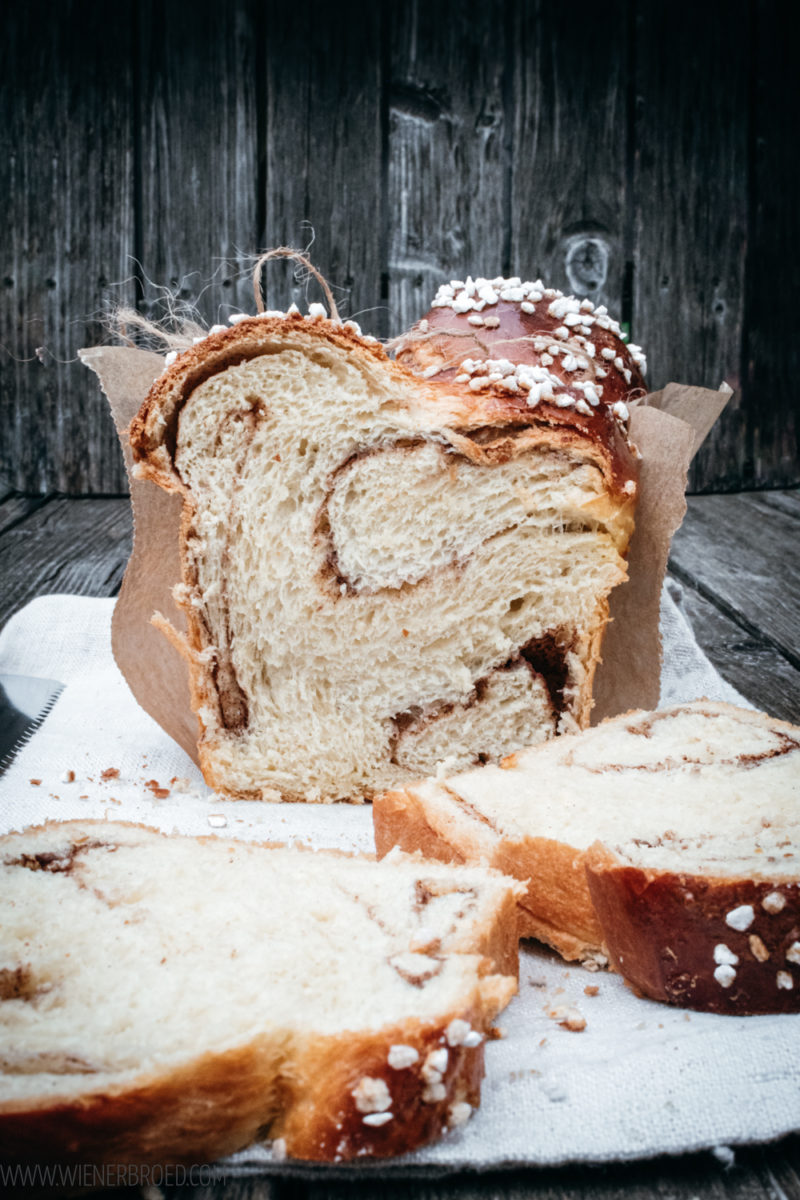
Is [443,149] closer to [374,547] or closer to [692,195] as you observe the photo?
[692,195]

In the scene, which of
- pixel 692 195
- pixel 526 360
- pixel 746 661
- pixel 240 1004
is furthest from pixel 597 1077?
pixel 692 195

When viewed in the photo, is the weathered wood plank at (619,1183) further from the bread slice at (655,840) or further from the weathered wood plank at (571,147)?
the weathered wood plank at (571,147)

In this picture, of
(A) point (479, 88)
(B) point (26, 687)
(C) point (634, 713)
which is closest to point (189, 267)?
(A) point (479, 88)

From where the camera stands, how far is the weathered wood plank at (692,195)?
4.57 meters

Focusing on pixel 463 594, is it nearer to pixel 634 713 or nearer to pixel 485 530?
pixel 485 530

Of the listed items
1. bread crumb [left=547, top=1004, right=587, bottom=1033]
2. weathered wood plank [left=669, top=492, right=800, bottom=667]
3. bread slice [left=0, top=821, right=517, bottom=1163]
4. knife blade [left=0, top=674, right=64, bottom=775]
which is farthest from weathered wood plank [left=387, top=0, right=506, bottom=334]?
bread crumb [left=547, top=1004, right=587, bottom=1033]

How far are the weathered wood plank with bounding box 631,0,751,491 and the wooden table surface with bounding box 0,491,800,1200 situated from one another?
755mm

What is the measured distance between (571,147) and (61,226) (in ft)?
7.71

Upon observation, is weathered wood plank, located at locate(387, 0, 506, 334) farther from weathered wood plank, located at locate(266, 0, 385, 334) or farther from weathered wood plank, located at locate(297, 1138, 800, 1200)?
weathered wood plank, located at locate(297, 1138, 800, 1200)

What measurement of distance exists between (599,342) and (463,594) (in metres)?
0.86

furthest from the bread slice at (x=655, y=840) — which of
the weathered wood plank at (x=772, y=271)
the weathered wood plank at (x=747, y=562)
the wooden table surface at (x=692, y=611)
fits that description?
the weathered wood plank at (x=772, y=271)

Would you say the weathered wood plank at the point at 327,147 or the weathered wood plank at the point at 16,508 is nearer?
the weathered wood plank at the point at 327,147

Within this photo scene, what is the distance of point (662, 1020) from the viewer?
1545 mm

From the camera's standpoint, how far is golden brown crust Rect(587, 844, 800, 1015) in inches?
61.4
